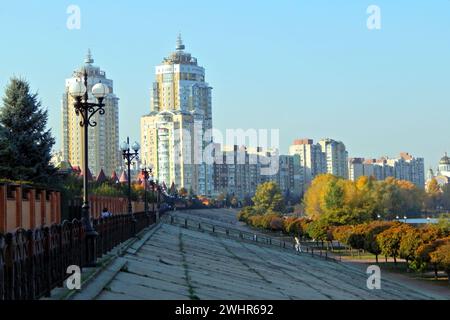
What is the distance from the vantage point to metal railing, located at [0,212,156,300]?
7.59m

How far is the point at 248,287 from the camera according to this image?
46.1 feet

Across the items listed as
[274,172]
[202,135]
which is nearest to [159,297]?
[202,135]

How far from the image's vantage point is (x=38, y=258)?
8906 mm

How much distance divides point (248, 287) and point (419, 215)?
144 meters

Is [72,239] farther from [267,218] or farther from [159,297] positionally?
[267,218]

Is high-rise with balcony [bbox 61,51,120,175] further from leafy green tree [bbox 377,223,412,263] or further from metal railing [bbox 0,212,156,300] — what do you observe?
metal railing [bbox 0,212,156,300]

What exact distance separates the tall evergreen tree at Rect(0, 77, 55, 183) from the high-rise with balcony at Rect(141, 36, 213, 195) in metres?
88.1

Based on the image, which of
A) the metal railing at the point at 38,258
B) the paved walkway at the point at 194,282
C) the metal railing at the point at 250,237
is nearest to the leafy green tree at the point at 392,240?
the metal railing at the point at 250,237

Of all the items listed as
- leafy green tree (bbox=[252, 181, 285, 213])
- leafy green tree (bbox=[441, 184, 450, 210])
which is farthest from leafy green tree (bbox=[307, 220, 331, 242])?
leafy green tree (bbox=[441, 184, 450, 210])

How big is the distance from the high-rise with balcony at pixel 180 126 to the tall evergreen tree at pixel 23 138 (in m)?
88.1

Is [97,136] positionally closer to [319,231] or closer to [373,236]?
[319,231]

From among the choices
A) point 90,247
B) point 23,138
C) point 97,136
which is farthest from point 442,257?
point 97,136

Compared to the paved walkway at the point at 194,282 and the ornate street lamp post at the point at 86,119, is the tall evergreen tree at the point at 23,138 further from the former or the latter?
the ornate street lamp post at the point at 86,119

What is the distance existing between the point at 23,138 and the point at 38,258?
26263mm
